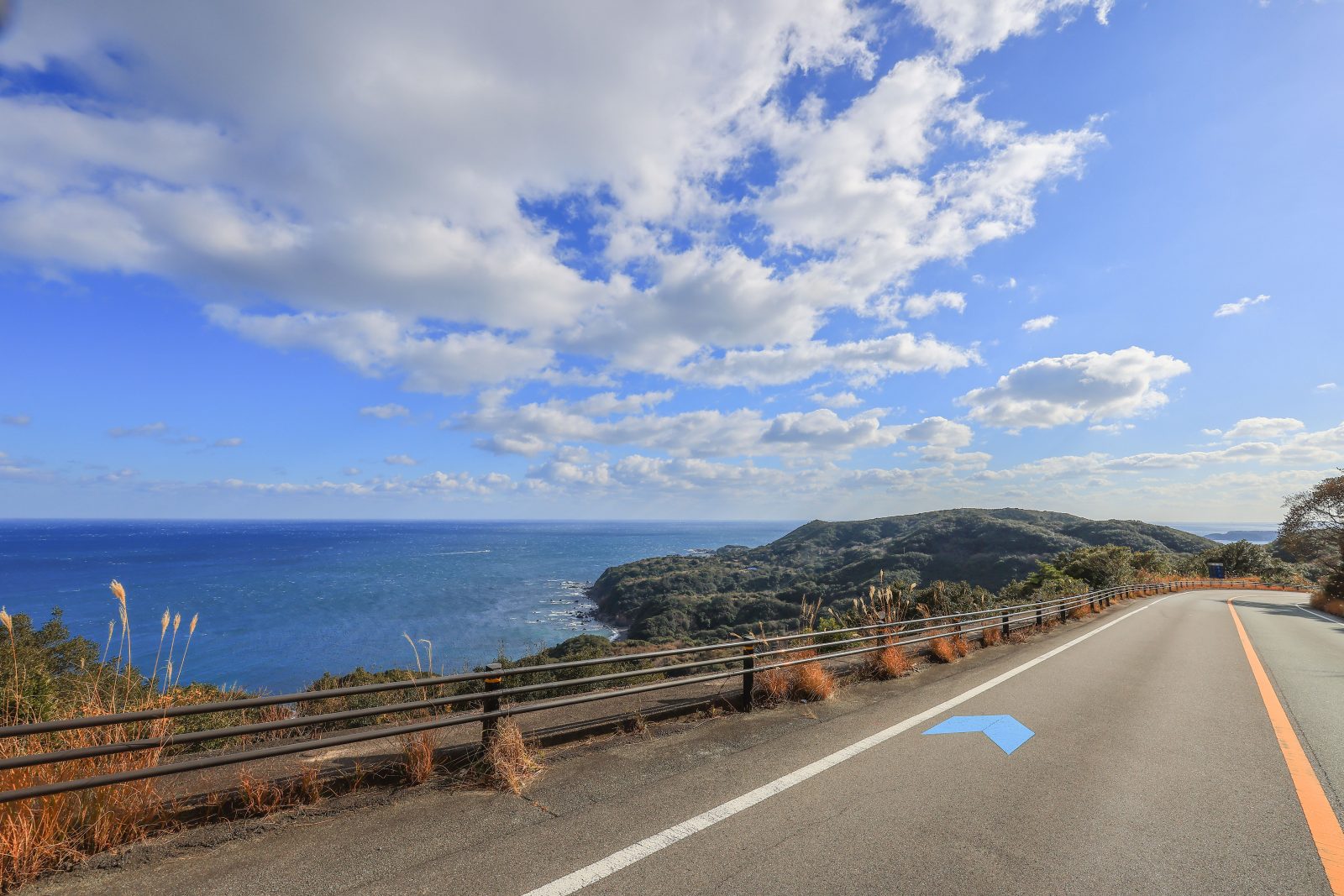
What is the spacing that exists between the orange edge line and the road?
47 millimetres

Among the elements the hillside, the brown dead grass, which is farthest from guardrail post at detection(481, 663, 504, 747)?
the hillside

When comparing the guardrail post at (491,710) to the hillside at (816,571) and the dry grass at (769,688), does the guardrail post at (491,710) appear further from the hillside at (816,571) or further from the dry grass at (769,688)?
the hillside at (816,571)

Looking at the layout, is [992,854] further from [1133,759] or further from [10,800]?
[10,800]

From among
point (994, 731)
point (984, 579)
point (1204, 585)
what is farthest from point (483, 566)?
point (994, 731)

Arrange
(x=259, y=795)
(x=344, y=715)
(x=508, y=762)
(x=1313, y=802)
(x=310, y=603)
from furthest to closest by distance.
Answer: (x=310, y=603) < (x=508, y=762) < (x=1313, y=802) < (x=259, y=795) < (x=344, y=715)

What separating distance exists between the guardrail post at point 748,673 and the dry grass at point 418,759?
142 inches

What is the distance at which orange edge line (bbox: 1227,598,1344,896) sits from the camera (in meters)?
3.29

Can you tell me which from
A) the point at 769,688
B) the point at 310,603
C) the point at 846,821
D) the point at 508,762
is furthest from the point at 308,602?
the point at 846,821

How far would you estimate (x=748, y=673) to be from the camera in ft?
22.0

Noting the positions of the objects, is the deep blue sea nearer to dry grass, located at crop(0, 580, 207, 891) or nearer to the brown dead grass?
the brown dead grass

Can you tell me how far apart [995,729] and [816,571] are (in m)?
88.9

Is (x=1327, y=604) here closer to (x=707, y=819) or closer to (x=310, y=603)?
(x=707, y=819)

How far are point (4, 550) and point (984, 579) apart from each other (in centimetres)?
22162

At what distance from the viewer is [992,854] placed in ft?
11.0
